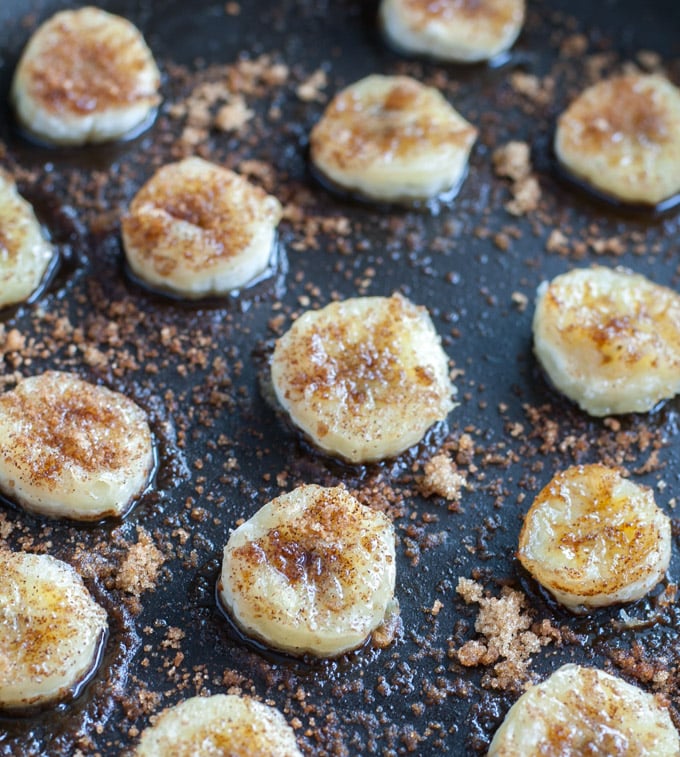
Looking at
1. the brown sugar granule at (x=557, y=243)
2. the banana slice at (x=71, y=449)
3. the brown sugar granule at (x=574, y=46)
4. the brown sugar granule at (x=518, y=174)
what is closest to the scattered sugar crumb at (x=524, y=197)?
the brown sugar granule at (x=518, y=174)

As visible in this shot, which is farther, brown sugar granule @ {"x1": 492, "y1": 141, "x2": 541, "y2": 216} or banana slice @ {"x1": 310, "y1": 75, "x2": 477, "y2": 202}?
brown sugar granule @ {"x1": 492, "y1": 141, "x2": 541, "y2": 216}

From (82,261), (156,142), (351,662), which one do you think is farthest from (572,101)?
(351,662)

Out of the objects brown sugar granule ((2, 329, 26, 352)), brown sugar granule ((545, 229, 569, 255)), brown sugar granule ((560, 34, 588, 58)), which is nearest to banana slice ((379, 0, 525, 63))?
brown sugar granule ((560, 34, 588, 58))

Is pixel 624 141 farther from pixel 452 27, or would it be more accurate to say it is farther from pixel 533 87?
pixel 452 27

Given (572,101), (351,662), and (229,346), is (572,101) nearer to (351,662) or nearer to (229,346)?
(229,346)

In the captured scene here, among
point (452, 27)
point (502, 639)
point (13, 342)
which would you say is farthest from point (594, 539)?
point (452, 27)

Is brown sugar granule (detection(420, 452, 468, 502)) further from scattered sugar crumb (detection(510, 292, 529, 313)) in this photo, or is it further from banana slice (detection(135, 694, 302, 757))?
banana slice (detection(135, 694, 302, 757))
